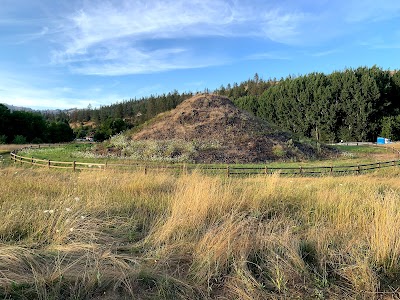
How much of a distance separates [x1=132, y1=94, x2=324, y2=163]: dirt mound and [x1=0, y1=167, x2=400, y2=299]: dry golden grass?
78.7ft

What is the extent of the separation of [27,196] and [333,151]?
35.4m

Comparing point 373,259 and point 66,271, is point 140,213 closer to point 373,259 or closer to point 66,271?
point 66,271

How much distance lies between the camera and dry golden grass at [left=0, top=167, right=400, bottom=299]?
299 cm

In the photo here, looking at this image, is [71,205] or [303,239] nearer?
[303,239]

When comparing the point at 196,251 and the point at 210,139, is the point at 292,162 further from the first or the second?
the point at 196,251

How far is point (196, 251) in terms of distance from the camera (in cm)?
367

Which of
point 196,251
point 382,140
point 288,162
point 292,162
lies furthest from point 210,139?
point 382,140

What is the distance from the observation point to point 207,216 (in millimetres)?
4910

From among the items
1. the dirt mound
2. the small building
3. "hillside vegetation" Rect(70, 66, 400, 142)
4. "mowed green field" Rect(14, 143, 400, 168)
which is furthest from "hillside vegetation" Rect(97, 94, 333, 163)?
the small building

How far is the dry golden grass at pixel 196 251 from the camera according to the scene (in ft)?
9.82

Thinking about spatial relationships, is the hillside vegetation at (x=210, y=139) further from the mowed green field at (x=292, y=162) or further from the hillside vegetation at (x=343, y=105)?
the hillside vegetation at (x=343, y=105)

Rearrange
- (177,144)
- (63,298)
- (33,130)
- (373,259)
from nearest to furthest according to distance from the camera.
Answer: (63,298)
(373,259)
(177,144)
(33,130)

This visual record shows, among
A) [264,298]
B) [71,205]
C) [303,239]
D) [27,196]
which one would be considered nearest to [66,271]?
[264,298]

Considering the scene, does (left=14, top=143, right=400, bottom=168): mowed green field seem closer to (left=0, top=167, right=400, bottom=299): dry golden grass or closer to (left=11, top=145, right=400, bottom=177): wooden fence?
(left=11, top=145, right=400, bottom=177): wooden fence
